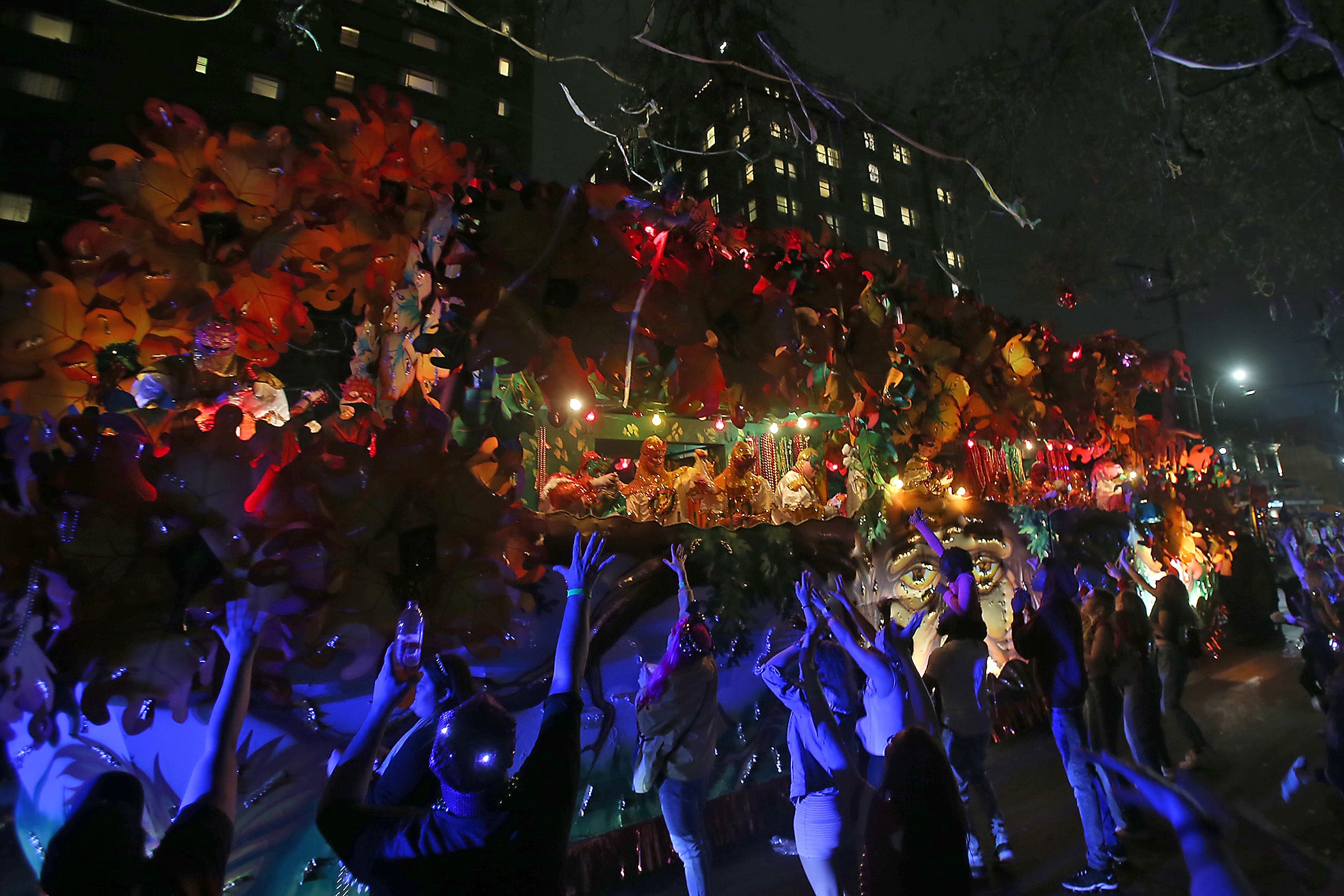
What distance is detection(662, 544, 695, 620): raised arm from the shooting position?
319 centimetres

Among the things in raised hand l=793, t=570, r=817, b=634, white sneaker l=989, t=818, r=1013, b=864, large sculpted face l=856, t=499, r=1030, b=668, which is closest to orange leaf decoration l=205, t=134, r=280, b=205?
raised hand l=793, t=570, r=817, b=634

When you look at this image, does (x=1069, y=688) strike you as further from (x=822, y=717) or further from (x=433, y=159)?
(x=433, y=159)

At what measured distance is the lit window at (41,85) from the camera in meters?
20.0

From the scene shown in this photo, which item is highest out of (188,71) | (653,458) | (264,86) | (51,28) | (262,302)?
(264,86)

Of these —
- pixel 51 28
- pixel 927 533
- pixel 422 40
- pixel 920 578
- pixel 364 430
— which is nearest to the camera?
pixel 364 430

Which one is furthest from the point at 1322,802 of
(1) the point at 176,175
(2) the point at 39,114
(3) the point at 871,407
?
(2) the point at 39,114

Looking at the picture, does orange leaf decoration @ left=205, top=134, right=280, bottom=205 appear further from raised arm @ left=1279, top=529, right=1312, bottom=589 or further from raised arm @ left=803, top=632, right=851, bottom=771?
raised arm @ left=1279, top=529, right=1312, bottom=589

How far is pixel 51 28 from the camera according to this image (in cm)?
2039

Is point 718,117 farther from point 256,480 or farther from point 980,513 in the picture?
point 256,480

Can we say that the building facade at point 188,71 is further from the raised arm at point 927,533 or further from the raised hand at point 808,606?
the raised hand at point 808,606

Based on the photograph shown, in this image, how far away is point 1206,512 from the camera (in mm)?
7941

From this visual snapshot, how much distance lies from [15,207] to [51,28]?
6.18 meters

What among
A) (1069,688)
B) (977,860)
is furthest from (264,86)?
→ (977,860)

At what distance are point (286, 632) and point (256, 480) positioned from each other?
0.59m
